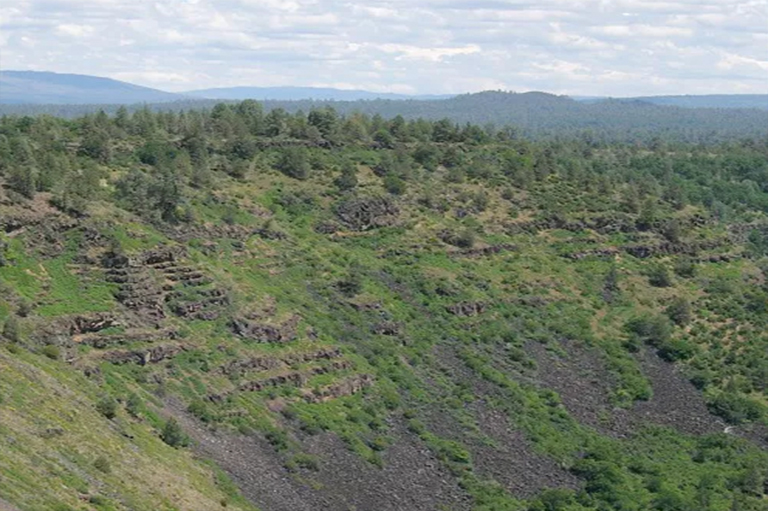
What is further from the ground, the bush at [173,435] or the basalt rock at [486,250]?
the basalt rock at [486,250]

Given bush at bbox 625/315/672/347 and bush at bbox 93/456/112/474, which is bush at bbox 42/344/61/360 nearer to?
bush at bbox 93/456/112/474

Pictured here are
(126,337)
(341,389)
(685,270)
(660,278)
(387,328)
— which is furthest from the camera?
(685,270)

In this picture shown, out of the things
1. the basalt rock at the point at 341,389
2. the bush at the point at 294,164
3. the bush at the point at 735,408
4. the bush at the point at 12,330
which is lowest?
the bush at the point at 735,408

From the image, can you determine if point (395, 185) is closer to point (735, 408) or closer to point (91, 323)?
point (735, 408)

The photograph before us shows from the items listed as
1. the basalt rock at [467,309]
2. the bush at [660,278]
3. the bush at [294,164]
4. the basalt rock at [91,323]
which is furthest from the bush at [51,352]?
the bush at [660,278]

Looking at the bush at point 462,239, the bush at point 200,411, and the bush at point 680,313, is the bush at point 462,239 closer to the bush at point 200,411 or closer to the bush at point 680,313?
the bush at point 680,313

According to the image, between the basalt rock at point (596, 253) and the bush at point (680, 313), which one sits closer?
the bush at point (680, 313)

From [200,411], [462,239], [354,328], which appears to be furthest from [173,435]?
[462,239]

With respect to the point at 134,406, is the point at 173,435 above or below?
below
